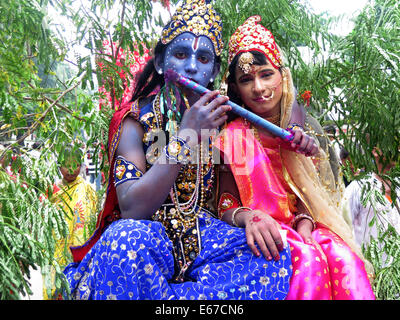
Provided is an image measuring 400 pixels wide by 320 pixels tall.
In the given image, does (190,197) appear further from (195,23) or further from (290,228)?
(195,23)

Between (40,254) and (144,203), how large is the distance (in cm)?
57

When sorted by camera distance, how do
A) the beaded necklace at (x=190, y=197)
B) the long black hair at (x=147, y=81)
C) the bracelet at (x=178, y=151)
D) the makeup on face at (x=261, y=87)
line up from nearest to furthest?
1. the bracelet at (x=178, y=151)
2. the beaded necklace at (x=190, y=197)
3. the makeup on face at (x=261, y=87)
4. the long black hair at (x=147, y=81)

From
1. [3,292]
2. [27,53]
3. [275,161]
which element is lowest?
[3,292]

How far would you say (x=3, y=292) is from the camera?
72.8 inches

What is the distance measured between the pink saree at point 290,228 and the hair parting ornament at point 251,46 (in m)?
0.39

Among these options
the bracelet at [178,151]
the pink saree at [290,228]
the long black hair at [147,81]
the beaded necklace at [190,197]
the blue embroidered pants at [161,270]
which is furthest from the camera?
the long black hair at [147,81]

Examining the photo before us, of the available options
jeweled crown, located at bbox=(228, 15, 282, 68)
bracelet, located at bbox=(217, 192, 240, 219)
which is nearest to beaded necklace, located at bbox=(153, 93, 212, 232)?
bracelet, located at bbox=(217, 192, 240, 219)

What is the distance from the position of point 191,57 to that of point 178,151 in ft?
2.30

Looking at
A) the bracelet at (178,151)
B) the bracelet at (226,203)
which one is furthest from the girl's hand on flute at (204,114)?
the bracelet at (226,203)

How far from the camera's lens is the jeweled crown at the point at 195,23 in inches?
112

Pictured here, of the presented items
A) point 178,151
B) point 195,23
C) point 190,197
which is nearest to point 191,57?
point 195,23

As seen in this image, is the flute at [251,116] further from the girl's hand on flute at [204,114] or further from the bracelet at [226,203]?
the bracelet at [226,203]
